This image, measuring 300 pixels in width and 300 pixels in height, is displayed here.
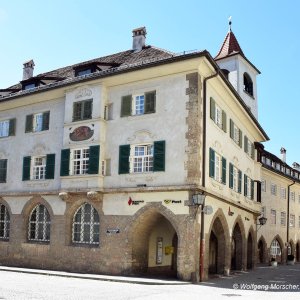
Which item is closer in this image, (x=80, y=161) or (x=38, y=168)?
(x=80, y=161)

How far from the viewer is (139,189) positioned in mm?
22656

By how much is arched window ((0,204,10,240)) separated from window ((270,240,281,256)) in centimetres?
2879

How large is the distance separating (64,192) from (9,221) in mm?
5708

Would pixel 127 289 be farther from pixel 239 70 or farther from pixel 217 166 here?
pixel 239 70

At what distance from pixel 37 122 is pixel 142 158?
8.32 metres

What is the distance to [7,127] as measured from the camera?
97.6 ft

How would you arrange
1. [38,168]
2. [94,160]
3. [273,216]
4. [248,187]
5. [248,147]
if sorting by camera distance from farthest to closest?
1. [273,216]
2. [248,147]
3. [248,187]
4. [38,168]
5. [94,160]

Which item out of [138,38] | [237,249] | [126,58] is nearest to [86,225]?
[126,58]

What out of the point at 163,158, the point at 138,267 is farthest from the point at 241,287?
the point at 163,158

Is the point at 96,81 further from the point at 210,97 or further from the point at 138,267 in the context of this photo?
the point at 138,267

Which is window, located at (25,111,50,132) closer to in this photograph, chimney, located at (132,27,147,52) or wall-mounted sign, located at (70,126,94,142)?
wall-mounted sign, located at (70,126,94,142)

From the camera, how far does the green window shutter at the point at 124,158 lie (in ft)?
77.2

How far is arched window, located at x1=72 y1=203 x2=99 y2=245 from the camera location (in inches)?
967

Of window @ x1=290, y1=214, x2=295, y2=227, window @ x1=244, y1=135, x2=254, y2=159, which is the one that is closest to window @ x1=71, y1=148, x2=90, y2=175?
window @ x1=244, y1=135, x2=254, y2=159
